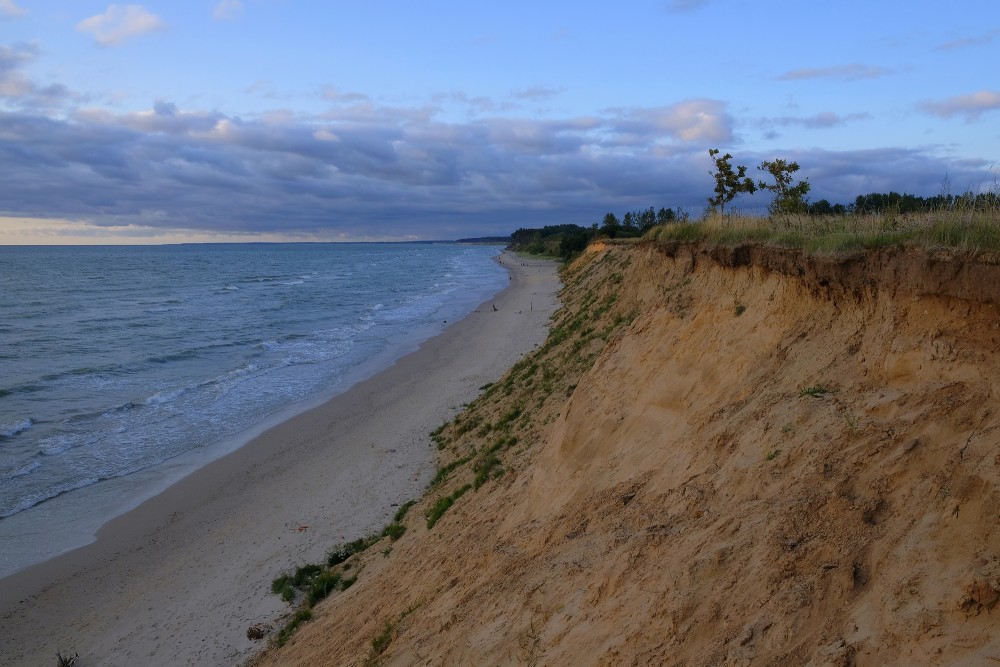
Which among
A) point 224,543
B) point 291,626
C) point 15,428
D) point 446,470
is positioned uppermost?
point 446,470

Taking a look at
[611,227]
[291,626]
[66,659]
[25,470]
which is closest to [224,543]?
[66,659]

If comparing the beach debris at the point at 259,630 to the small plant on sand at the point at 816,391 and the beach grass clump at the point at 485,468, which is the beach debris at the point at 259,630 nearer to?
the beach grass clump at the point at 485,468

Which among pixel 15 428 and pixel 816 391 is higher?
pixel 816 391

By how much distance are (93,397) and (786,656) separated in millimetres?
26760

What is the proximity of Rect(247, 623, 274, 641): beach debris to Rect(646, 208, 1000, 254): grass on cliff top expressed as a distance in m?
9.16

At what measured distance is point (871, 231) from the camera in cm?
776

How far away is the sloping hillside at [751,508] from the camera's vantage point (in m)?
4.64

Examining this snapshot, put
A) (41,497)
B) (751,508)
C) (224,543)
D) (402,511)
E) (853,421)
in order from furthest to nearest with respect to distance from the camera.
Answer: (41,497), (224,543), (402,511), (853,421), (751,508)

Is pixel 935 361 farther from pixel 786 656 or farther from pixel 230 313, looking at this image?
pixel 230 313

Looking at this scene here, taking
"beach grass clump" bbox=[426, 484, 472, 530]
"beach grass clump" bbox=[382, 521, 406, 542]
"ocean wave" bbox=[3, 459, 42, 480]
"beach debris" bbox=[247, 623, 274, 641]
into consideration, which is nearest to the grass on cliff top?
"beach grass clump" bbox=[426, 484, 472, 530]

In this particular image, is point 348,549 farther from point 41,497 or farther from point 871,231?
point 871,231

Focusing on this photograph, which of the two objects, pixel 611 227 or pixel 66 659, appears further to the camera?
pixel 611 227

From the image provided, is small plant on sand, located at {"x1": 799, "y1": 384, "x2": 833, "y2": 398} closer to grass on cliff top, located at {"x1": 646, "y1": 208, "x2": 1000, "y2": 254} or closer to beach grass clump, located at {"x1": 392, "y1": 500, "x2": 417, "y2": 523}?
grass on cliff top, located at {"x1": 646, "y1": 208, "x2": 1000, "y2": 254}

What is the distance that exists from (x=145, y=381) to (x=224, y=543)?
1730 cm
